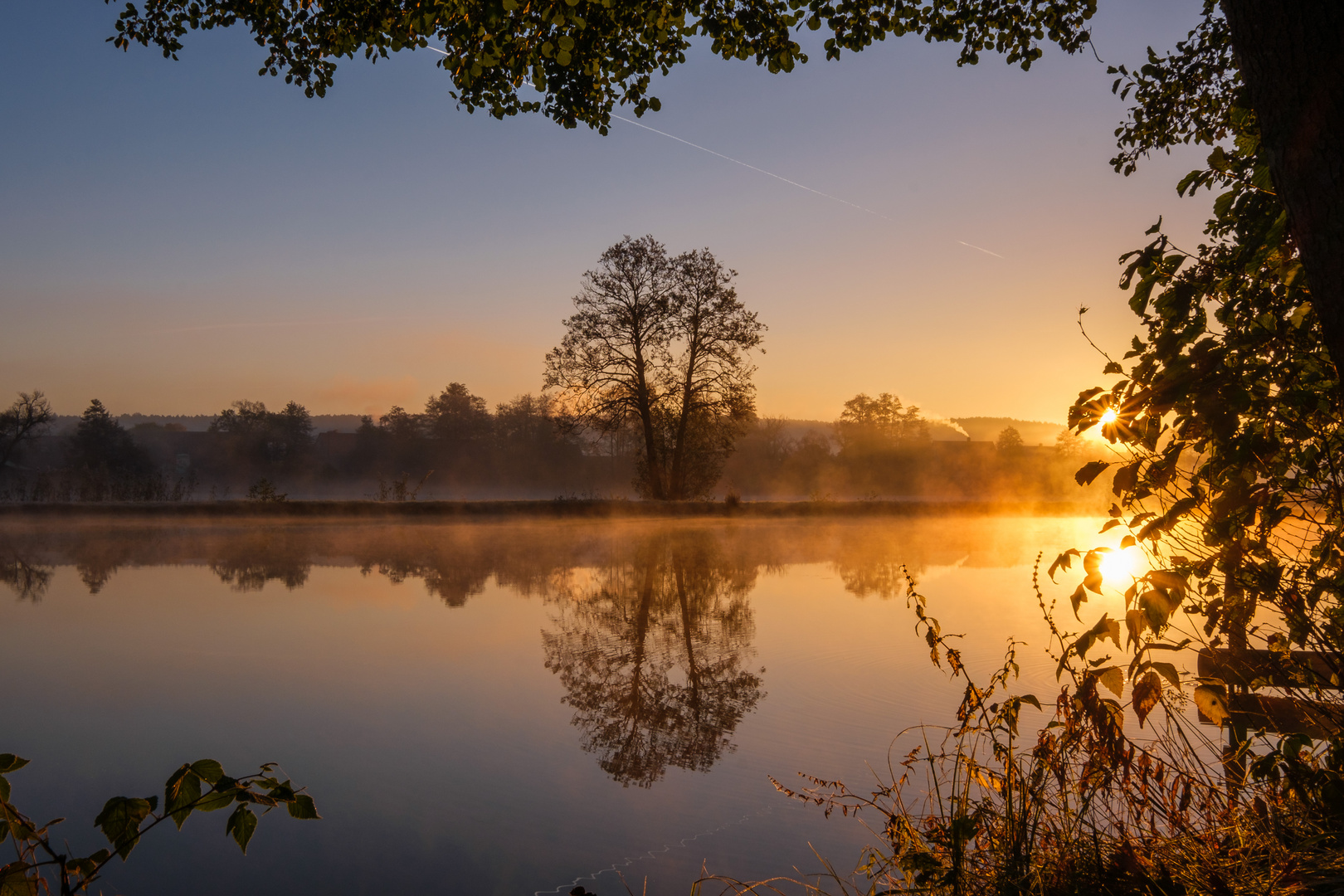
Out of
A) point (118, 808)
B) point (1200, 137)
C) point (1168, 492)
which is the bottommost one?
point (118, 808)

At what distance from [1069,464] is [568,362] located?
2473 centimetres

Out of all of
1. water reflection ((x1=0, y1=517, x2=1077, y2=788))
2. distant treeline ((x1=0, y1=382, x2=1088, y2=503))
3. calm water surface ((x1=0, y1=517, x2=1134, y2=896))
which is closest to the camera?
calm water surface ((x1=0, y1=517, x2=1134, y2=896))

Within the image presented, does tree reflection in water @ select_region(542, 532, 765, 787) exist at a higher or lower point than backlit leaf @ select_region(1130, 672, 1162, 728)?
lower

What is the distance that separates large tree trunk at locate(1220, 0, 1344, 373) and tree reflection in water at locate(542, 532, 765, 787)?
3.19m

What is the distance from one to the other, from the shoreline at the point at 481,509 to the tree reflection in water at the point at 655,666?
363 inches

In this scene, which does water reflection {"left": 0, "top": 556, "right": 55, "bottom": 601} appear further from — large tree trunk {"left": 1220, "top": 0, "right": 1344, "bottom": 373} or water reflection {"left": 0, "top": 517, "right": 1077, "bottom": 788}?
large tree trunk {"left": 1220, "top": 0, "right": 1344, "bottom": 373}

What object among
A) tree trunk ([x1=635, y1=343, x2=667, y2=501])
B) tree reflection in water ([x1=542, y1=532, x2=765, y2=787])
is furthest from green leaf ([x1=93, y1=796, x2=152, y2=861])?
tree trunk ([x1=635, y1=343, x2=667, y2=501])

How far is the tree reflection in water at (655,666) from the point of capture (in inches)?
166

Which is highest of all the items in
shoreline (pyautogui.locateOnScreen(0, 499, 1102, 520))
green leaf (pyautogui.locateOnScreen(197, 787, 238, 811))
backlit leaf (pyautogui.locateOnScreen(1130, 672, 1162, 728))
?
backlit leaf (pyautogui.locateOnScreen(1130, 672, 1162, 728))

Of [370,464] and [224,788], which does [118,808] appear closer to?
[224,788]

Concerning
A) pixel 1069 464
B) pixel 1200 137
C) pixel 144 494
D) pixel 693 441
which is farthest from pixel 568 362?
pixel 1069 464

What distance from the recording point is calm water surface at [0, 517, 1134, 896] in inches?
124

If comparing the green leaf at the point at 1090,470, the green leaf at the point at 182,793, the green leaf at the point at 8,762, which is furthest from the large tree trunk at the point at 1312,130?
the green leaf at the point at 8,762

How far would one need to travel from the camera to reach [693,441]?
73.8 feet
